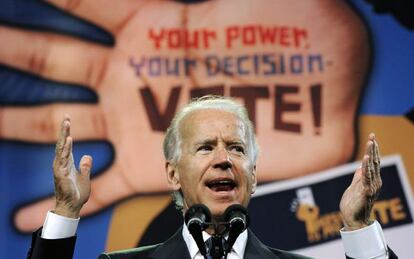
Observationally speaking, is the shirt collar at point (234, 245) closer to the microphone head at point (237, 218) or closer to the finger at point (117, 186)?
the microphone head at point (237, 218)

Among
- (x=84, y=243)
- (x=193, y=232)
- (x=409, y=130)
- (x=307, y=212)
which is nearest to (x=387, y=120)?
(x=409, y=130)

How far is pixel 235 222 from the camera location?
147 cm

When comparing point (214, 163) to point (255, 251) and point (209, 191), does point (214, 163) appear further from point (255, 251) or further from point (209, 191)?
point (255, 251)

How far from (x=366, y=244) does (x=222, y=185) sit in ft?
1.30

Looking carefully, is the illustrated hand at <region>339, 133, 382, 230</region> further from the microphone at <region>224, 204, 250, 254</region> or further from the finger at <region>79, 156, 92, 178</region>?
the finger at <region>79, 156, 92, 178</region>

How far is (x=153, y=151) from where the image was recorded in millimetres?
3029

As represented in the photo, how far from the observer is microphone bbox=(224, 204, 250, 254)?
4.82 ft

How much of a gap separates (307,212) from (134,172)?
77cm

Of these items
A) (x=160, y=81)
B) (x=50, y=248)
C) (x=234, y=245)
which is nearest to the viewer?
(x=50, y=248)

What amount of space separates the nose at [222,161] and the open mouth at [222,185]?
37 mm

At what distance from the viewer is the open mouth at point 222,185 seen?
1.82m

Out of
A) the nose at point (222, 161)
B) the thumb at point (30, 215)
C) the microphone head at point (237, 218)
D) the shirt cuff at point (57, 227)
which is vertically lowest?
the thumb at point (30, 215)

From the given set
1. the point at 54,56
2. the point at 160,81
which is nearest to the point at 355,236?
the point at 160,81

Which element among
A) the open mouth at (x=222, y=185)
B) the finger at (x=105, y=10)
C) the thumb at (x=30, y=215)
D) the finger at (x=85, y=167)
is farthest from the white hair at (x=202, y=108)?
the finger at (x=105, y=10)
